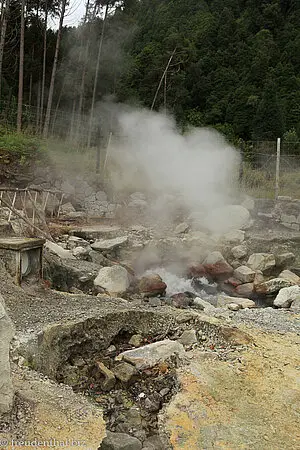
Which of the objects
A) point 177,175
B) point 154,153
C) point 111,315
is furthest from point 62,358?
point 154,153

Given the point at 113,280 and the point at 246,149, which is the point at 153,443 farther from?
the point at 246,149

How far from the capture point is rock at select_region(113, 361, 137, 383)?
4355 mm

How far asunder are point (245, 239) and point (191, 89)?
1533cm

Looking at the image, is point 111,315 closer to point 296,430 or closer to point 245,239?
point 296,430

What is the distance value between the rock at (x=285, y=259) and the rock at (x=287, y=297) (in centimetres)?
227

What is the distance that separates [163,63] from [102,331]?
19385 mm

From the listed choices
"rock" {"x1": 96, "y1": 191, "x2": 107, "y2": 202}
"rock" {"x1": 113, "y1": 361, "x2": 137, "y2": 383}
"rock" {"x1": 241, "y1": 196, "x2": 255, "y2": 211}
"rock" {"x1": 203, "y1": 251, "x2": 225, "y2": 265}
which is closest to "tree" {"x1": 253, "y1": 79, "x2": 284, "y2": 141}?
"rock" {"x1": 241, "y1": 196, "x2": 255, "y2": 211}

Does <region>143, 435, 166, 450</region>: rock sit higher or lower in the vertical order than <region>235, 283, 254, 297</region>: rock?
higher

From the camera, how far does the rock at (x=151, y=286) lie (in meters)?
7.86

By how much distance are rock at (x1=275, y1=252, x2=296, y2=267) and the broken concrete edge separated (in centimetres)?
427

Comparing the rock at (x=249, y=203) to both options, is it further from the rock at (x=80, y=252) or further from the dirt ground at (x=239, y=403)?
the dirt ground at (x=239, y=403)

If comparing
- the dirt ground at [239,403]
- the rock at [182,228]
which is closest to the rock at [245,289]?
the dirt ground at [239,403]

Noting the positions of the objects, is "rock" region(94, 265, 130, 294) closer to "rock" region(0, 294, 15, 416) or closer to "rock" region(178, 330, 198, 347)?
"rock" region(178, 330, 198, 347)

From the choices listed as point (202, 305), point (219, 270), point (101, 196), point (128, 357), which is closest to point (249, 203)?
point (219, 270)
